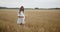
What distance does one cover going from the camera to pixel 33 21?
1.55 meters

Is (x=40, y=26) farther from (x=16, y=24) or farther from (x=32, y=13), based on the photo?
(x=16, y=24)

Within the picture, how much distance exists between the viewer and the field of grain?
151cm

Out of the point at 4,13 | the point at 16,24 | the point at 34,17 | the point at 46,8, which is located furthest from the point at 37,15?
the point at 4,13

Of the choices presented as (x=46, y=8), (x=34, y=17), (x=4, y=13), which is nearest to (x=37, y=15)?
(x=34, y=17)

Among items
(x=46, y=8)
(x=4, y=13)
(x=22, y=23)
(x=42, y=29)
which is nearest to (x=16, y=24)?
(x=22, y=23)

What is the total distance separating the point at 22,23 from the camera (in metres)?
1.54

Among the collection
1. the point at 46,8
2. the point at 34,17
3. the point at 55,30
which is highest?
the point at 46,8

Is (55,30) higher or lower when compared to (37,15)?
lower

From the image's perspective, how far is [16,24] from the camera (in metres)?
1.54

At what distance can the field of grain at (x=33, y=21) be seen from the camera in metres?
1.51
